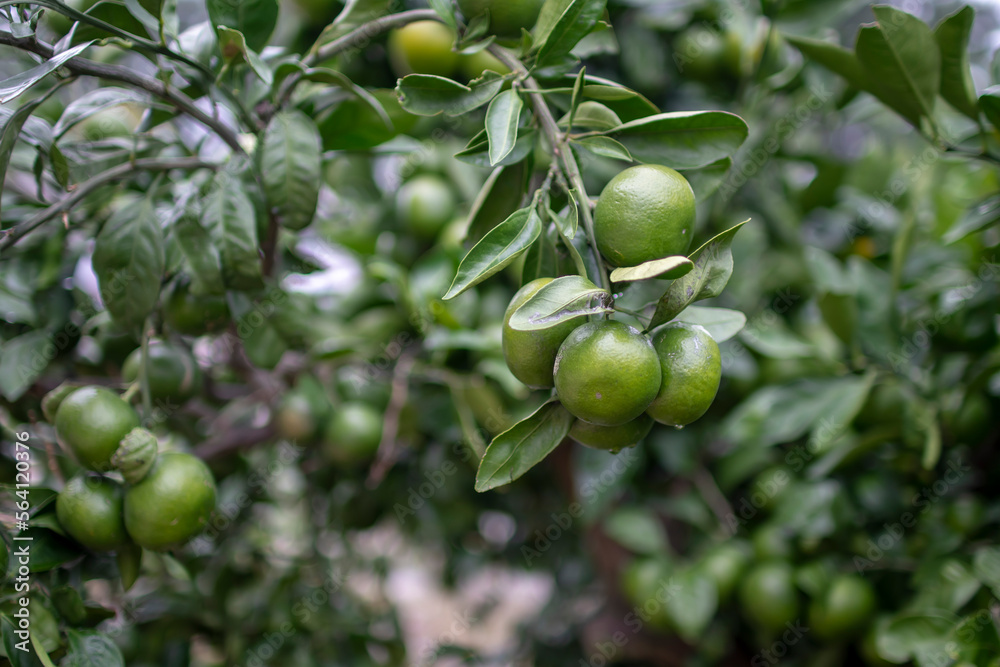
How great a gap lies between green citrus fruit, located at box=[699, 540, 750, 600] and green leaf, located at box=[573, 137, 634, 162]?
2.74 feet

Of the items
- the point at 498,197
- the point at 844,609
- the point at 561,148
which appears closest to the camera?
the point at 561,148

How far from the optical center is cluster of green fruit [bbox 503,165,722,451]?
513 mm

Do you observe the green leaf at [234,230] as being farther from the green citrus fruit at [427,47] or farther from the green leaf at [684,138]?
the green citrus fruit at [427,47]

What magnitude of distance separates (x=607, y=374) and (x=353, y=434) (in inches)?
27.8

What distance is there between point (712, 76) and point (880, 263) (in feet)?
1.70

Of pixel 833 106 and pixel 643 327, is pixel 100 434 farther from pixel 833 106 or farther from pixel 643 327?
pixel 833 106

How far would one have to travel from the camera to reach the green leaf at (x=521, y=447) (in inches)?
21.8

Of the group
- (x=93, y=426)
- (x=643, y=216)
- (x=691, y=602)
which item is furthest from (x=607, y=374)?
(x=691, y=602)

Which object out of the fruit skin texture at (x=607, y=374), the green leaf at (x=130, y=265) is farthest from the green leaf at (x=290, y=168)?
the fruit skin texture at (x=607, y=374)

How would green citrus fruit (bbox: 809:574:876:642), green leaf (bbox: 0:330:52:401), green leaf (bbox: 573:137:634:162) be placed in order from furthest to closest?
green citrus fruit (bbox: 809:574:876:642) → green leaf (bbox: 0:330:52:401) → green leaf (bbox: 573:137:634:162)

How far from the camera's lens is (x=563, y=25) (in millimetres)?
610

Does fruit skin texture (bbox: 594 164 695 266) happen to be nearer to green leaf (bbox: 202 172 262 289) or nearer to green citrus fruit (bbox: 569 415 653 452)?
green citrus fruit (bbox: 569 415 653 452)

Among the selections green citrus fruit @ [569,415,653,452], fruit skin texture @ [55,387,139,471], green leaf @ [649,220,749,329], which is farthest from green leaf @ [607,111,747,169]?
fruit skin texture @ [55,387,139,471]

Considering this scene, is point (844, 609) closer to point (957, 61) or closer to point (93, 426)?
point (957, 61)
